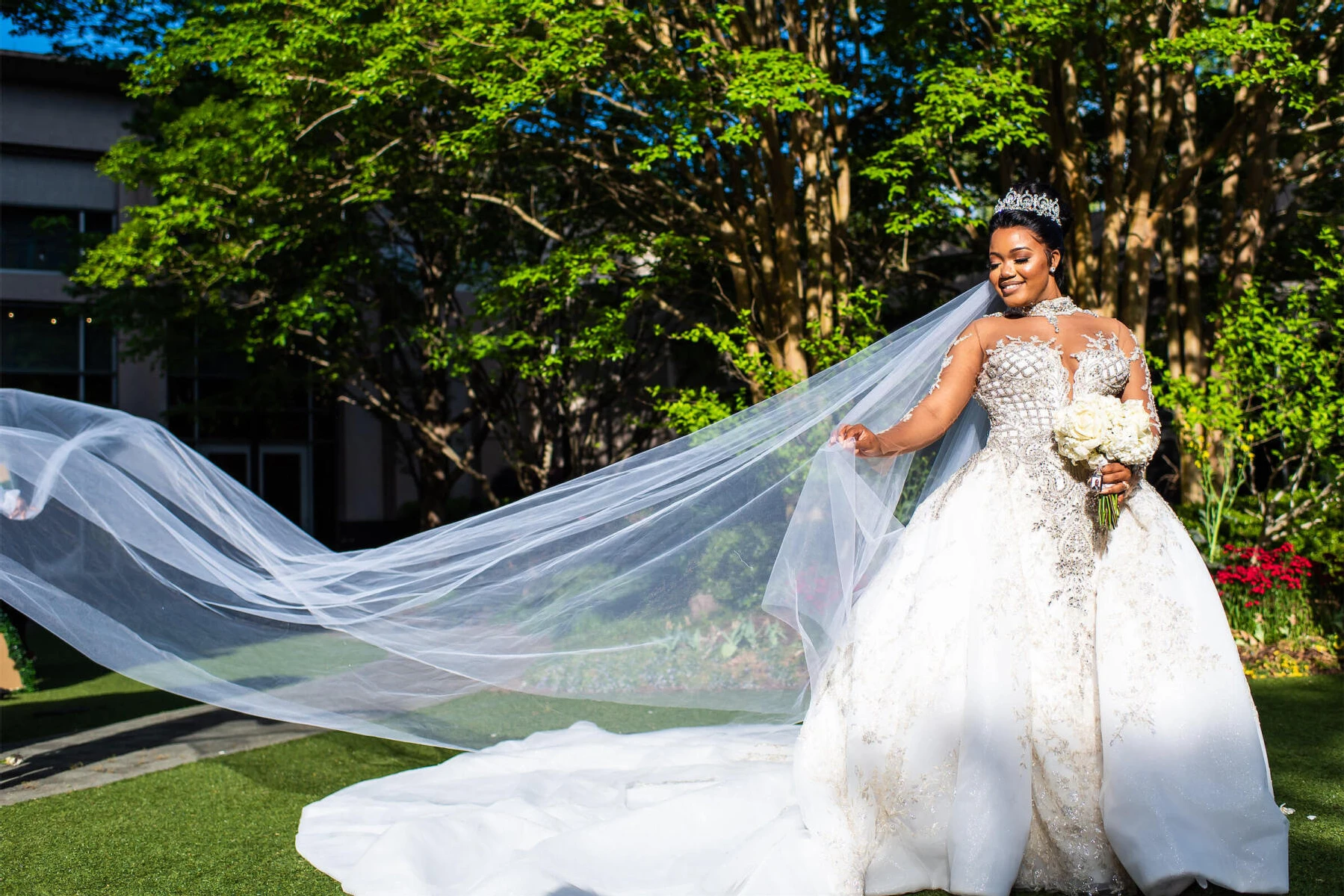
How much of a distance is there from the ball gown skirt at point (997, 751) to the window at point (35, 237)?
20.6 meters

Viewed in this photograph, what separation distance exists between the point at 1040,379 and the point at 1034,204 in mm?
597

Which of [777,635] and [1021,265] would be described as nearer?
[1021,265]

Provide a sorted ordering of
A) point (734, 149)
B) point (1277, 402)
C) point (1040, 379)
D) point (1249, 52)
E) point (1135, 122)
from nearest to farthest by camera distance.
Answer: point (1040, 379) → point (1249, 52) → point (1277, 402) → point (734, 149) → point (1135, 122)

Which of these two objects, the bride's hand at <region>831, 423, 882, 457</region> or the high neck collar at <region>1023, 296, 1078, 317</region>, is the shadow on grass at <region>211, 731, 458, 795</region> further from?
the high neck collar at <region>1023, 296, 1078, 317</region>

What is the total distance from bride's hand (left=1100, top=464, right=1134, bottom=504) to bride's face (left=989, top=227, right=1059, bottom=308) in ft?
2.25

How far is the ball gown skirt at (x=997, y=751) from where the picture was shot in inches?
126

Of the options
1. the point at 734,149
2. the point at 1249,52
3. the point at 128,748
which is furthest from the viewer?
the point at 734,149

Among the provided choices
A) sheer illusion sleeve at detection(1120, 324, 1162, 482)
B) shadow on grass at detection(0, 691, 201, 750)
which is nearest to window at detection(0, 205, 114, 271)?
shadow on grass at detection(0, 691, 201, 750)

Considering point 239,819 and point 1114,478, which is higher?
point 1114,478

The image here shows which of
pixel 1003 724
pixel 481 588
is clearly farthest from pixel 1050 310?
pixel 481 588

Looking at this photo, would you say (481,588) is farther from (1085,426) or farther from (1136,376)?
(1136,376)

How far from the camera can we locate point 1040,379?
12.0 ft

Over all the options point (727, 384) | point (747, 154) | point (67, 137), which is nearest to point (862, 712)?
point (747, 154)

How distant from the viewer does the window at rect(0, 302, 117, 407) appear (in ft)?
67.2
